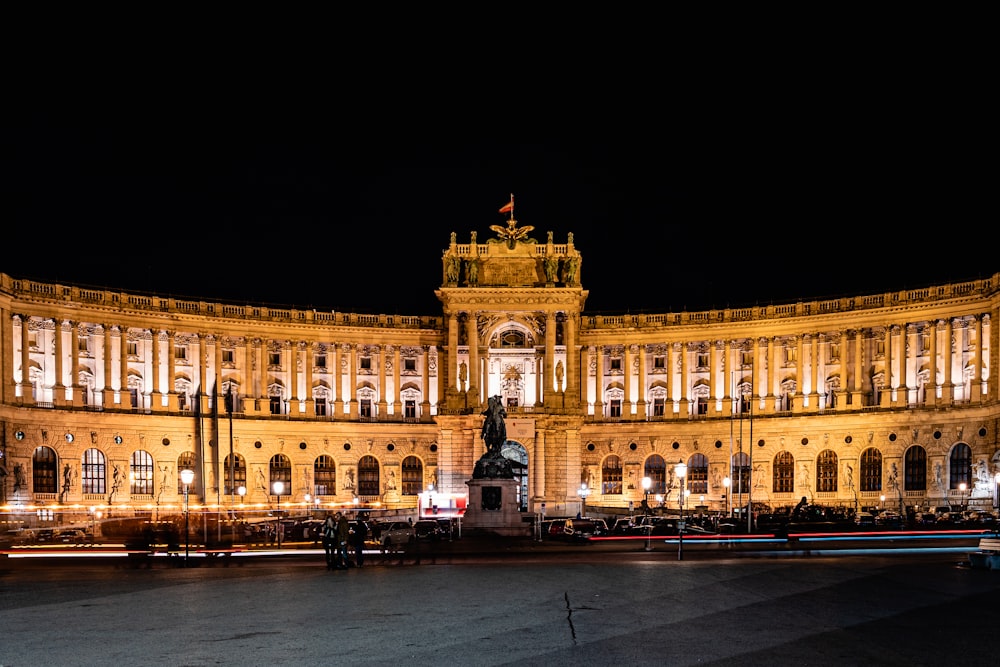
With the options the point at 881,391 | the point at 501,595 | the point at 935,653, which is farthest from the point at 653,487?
the point at 935,653

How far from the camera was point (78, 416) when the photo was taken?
87000mm

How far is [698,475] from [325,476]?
34474mm

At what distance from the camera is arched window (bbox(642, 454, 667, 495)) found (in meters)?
101

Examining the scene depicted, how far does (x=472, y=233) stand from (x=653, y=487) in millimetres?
29072

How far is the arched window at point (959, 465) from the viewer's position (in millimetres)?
84500

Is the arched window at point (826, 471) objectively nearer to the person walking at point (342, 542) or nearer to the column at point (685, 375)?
the column at point (685, 375)

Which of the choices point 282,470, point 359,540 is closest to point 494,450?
point 359,540

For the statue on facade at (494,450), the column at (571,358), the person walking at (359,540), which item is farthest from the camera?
the column at (571,358)

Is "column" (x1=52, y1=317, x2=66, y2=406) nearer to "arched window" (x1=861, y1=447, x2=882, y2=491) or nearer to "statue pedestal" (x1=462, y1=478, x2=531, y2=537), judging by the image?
"statue pedestal" (x1=462, y1=478, x2=531, y2=537)

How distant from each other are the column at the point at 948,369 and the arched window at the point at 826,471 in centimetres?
1094

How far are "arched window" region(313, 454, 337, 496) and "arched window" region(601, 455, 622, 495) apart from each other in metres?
25.2

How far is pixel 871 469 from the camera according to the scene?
91.8 meters

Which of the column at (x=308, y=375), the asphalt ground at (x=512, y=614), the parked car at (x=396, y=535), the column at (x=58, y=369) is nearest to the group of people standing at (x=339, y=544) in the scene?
the asphalt ground at (x=512, y=614)

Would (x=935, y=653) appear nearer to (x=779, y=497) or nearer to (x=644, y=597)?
(x=644, y=597)
